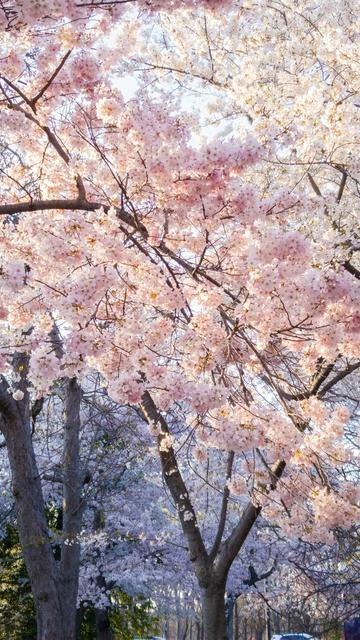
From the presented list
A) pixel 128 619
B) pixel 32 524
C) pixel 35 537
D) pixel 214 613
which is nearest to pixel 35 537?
pixel 35 537

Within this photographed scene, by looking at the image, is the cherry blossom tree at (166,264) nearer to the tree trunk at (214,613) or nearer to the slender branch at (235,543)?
the slender branch at (235,543)

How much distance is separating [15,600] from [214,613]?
7.97 meters

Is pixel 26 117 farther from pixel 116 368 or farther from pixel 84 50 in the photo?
pixel 116 368

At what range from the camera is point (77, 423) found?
29.7ft

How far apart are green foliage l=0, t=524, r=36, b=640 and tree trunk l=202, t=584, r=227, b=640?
6.72 m

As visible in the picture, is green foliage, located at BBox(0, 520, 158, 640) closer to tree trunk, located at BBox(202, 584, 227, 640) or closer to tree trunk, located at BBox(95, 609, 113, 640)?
tree trunk, located at BBox(95, 609, 113, 640)

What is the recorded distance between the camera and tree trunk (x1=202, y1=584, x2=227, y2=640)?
631 cm

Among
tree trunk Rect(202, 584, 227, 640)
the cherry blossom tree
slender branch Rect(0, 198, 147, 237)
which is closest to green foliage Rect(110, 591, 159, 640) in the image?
tree trunk Rect(202, 584, 227, 640)

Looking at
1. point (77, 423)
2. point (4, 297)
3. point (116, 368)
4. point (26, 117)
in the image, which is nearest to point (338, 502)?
point (116, 368)

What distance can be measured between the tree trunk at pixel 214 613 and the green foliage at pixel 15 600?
6723 millimetres

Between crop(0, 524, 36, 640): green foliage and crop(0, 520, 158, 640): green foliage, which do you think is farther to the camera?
crop(0, 520, 158, 640): green foliage

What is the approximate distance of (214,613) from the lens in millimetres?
6344

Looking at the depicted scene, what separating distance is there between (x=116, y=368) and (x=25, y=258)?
1170 millimetres

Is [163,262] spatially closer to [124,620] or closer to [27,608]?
[27,608]
